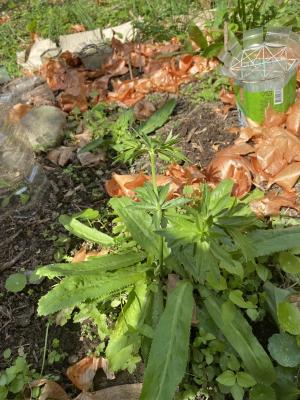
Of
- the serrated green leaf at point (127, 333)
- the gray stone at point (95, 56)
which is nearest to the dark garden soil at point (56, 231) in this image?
the serrated green leaf at point (127, 333)

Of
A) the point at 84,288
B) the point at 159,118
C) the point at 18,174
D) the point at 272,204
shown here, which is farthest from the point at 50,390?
the point at 159,118

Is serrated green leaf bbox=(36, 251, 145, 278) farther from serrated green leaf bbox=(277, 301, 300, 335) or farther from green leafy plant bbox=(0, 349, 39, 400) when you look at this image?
serrated green leaf bbox=(277, 301, 300, 335)

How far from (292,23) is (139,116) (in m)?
1.38

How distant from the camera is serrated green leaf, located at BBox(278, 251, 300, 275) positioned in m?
→ 1.94

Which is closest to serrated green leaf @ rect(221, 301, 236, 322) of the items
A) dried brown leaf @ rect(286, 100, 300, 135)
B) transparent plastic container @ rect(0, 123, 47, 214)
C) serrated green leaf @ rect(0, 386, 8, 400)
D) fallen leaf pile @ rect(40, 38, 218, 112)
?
serrated green leaf @ rect(0, 386, 8, 400)

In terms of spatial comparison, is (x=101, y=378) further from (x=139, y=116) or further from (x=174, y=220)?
(x=139, y=116)

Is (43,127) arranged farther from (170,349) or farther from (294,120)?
(170,349)

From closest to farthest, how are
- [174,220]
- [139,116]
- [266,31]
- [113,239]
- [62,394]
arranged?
[174,220]
[62,394]
[113,239]
[266,31]
[139,116]

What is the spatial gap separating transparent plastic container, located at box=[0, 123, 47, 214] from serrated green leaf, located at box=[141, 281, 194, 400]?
1.35m

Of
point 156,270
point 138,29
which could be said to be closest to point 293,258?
point 156,270

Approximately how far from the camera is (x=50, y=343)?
6.63ft

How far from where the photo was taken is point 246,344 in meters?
1.68

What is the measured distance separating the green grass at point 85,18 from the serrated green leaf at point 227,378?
11.3ft

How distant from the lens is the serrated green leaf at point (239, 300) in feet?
5.92
